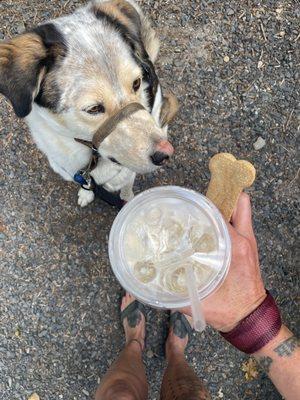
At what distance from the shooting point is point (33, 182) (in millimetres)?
3770

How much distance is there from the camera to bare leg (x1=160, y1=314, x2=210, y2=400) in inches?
106

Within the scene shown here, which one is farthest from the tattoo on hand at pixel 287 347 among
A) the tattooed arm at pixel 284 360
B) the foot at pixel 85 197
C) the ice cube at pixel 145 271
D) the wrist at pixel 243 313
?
the foot at pixel 85 197

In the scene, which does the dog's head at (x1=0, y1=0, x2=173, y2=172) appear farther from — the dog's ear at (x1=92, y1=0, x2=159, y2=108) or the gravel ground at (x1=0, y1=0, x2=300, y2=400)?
the gravel ground at (x1=0, y1=0, x2=300, y2=400)

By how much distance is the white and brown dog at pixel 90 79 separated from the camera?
2467 millimetres

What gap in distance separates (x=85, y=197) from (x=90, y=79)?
1308 millimetres

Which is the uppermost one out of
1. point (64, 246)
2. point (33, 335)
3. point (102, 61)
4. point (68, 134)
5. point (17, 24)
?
point (102, 61)

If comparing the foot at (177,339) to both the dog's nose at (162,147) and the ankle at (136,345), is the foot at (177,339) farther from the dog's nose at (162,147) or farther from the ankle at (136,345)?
the dog's nose at (162,147)

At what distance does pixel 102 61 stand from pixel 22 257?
1791mm

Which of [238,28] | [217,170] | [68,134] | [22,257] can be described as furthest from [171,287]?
[238,28]

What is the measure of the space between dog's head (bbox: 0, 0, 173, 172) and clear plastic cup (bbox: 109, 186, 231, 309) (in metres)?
0.23

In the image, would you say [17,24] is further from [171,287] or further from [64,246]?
[171,287]

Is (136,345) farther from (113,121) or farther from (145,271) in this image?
(113,121)

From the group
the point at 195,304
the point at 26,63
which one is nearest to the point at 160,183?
the point at 26,63

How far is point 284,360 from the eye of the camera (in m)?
2.68
